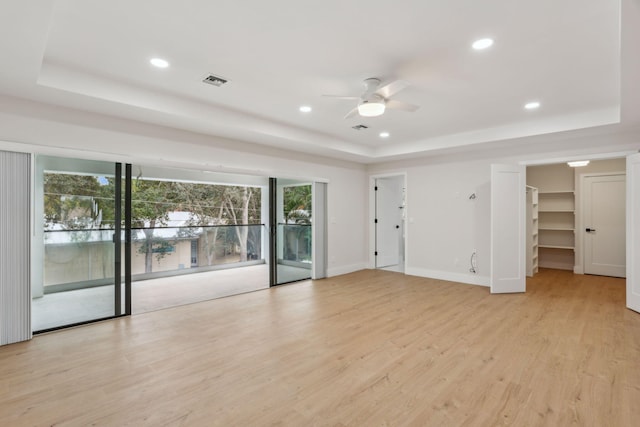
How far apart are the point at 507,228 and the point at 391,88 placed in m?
3.60

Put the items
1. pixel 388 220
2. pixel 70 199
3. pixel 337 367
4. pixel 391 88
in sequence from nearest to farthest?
pixel 337 367, pixel 391 88, pixel 70 199, pixel 388 220

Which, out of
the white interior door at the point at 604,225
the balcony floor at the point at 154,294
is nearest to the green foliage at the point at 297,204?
the balcony floor at the point at 154,294

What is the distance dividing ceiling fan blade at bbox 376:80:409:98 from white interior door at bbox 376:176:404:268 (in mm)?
4453

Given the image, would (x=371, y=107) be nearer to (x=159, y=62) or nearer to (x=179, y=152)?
(x=159, y=62)

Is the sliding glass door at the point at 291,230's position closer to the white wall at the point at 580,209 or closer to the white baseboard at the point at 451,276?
the white baseboard at the point at 451,276

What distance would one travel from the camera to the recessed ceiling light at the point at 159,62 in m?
2.89

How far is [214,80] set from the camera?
3305 mm

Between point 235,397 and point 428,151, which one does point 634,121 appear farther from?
point 235,397

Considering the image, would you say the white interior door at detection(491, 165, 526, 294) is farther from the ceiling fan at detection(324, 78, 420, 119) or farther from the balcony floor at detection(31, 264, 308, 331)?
the balcony floor at detection(31, 264, 308, 331)

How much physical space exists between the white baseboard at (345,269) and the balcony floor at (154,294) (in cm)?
74

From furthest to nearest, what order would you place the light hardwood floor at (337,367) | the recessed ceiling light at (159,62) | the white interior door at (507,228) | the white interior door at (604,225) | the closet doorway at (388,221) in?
the closet doorway at (388,221) < the white interior door at (604,225) < the white interior door at (507,228) < the recessed ceiling light at (159,62) < the light hardwood floor at (337,367)

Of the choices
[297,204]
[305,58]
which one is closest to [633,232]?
[305,58]

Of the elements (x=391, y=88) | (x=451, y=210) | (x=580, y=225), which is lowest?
(x=580, y=225)

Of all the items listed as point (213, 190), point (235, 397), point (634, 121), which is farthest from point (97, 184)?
point (634, 121)
